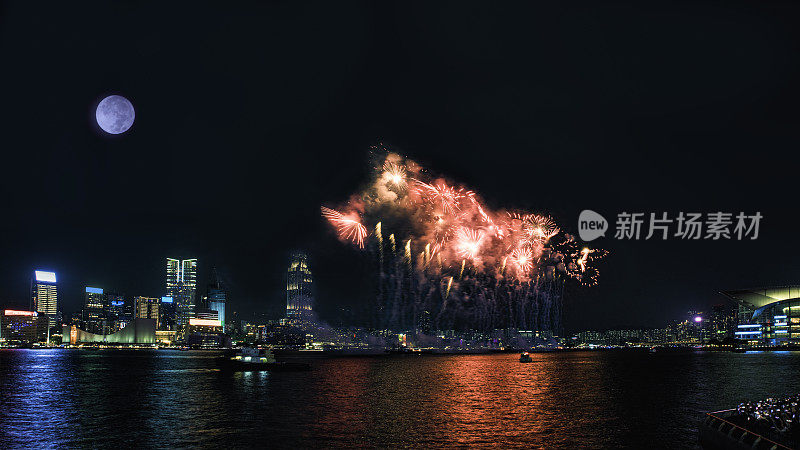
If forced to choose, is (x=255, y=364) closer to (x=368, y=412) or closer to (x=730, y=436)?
(x=368, y=412)

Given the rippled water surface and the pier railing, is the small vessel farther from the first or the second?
the pier railing

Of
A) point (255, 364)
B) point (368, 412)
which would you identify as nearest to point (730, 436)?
point (368, 412)

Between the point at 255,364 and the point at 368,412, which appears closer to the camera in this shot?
the point at 368,412

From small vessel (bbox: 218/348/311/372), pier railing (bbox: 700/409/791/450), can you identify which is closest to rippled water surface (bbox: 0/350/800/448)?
pier railing (bbox: 700/409/791/450)

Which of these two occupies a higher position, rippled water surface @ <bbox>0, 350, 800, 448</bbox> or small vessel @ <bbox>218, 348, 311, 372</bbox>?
rippled water surface @ <bbox>0, 350, 800, 448</bbox>

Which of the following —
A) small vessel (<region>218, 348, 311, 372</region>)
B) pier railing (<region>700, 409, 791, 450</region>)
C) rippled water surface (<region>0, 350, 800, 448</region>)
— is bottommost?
small vessel (<region>218, 348, 311, 372</region>)

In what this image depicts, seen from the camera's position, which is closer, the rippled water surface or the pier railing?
the pier railing

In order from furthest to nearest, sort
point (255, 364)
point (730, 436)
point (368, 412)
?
1. point (255, 364)
2. point (368, 412)
3. point (730, 436)

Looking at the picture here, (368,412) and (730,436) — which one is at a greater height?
(730,436)
